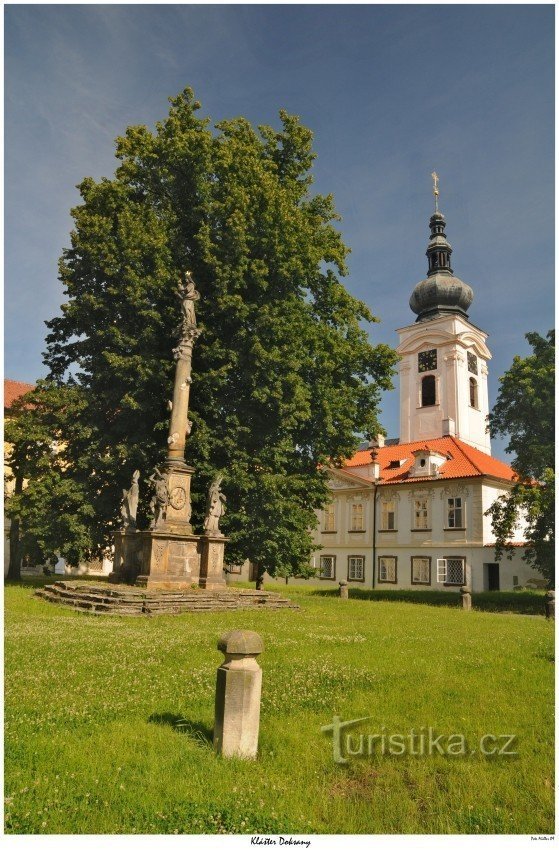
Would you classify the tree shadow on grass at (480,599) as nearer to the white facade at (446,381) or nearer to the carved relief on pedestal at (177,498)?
the carved relief on pedestal at (177,498)

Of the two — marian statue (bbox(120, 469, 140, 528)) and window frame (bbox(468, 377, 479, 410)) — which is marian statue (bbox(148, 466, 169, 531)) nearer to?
marian statue (bbox(120, 469, 140, 528))

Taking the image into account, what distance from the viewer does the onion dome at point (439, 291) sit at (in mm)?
56062

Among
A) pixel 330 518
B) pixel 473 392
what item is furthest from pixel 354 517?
pixel 473 392

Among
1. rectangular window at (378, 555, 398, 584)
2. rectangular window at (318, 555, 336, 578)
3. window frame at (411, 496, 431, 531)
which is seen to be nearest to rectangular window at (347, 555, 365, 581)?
rectangular window at (318, 555, 336, 578)

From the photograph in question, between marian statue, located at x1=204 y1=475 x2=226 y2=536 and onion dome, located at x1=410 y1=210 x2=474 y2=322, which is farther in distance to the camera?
onion dome, located at x1=410 y1=210 x2=474 y2=322

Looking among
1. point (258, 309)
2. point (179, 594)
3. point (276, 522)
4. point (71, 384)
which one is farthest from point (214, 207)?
point (179, 594)

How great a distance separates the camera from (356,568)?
138 ft

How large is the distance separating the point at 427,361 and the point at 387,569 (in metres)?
21.4

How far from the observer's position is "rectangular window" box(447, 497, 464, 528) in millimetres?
37188

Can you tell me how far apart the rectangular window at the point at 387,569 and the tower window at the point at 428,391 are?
17.7 m

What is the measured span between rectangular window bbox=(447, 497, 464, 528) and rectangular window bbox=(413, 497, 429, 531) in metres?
1.53

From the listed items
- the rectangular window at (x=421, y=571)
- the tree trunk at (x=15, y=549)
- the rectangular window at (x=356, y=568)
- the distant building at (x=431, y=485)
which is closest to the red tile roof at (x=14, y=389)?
the tree trunk at (x=15, y=549)

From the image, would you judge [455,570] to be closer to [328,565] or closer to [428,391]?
[328,565]
